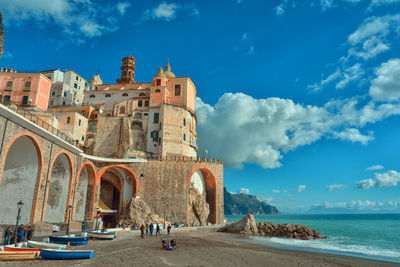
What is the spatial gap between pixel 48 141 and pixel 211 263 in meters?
16.5

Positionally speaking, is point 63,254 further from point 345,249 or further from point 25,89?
point 25,89

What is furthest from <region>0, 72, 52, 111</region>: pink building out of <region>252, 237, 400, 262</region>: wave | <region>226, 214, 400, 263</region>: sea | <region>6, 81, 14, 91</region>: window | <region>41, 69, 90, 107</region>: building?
<region>252, 237, 400, 262</region>: wave

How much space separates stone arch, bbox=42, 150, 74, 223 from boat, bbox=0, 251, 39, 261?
14.3m

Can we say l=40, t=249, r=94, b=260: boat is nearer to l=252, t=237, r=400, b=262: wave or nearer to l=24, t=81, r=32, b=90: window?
l=252, t=237, r=400, b=262: wave

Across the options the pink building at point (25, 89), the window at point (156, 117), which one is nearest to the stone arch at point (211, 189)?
the window at point (156, 117)

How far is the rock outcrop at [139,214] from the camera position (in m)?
31.9

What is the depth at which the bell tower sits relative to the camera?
204ft

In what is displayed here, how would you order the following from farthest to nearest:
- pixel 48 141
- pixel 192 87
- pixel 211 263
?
pixel 192 87
pixel 48 141
pixel 211 263

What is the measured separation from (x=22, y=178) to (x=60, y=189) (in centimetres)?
634

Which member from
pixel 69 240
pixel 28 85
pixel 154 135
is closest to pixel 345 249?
pixel 69 240

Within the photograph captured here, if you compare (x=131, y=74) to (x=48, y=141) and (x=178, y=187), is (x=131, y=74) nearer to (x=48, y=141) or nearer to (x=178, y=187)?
(x=178, y=187)

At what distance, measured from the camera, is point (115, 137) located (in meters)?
44.3

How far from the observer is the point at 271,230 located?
122 feet

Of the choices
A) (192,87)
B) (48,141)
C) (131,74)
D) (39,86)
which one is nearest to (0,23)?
(48,141)
